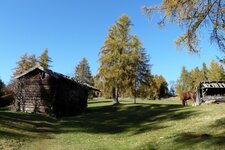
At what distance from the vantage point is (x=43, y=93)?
3662 centimetres

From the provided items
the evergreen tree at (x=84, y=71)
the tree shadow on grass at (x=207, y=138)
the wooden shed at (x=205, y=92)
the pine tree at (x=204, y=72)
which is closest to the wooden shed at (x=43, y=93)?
the wooden shed at (x=205, y=92)

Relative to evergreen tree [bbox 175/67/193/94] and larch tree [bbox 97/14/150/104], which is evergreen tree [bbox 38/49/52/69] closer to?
larch tree [bbox 97/14/150/104]

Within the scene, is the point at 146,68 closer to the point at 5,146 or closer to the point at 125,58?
the point at 125,58

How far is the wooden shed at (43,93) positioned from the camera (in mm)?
36059

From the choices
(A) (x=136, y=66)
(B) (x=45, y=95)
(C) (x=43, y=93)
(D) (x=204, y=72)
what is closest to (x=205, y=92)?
(A) (x=136, y=66)

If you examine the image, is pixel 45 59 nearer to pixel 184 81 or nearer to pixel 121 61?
pixel 121 61

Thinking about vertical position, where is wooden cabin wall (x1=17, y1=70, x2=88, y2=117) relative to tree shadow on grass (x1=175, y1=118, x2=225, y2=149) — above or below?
above

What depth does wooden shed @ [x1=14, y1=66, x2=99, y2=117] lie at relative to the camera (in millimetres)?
36059

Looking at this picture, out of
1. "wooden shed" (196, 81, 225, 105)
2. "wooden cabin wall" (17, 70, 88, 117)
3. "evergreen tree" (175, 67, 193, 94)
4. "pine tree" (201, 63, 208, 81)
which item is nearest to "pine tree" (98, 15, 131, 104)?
"wooden cabin wall" (17, 70, 88, 117)

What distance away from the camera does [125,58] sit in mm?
49906

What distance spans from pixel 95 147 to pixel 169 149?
4.54 meters

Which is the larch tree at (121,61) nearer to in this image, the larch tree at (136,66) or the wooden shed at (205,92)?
the larch tree at (136,66)

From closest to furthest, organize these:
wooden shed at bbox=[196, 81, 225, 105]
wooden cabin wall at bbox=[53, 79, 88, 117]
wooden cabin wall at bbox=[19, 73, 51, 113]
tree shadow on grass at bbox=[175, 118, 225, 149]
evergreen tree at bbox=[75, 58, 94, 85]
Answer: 1. tree shadow on grass at bbox=[175, 118, 225, 149]
2. wooden cabin wall at bbox=[19, 73, 51, 113]
3. wooden cabin wall at bbox=[53, 79, 88, 117]
4. wooden shed at bbox=[196, 81, 225, 105]
5. evergreen tree at bbox=[75, 58, 94, 85]

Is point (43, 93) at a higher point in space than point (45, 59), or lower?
lower
